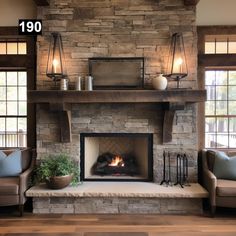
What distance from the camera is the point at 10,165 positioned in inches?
165

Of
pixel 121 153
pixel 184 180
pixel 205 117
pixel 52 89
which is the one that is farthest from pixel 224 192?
pixel 52 89

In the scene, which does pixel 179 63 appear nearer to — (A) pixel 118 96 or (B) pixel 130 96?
(B) pixel 130 96

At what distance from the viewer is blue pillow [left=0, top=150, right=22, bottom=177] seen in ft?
13.8

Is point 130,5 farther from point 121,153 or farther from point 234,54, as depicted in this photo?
point 121,153

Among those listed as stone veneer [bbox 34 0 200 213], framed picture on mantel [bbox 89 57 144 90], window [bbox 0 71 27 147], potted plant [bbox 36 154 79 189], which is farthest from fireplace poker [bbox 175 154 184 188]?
window [bbox 0 71 27 147]

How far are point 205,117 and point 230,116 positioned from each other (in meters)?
0.42

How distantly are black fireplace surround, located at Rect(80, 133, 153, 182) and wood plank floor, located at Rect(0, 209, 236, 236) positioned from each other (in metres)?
0.76

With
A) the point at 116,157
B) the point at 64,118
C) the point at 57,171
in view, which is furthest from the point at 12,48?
the point at 116,157

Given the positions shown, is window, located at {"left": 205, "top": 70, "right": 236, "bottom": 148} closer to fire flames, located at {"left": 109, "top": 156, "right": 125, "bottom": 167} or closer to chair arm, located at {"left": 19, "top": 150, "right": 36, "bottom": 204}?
fire flames, located at {"left": 109, "top": 156, "right": 125, "bottom": 167}

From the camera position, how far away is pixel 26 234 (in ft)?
10.9

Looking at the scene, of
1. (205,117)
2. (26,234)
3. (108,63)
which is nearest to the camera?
(26,234)

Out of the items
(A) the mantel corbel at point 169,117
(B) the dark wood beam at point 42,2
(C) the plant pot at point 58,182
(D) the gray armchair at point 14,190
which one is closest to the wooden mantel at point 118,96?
(A) the mantel corbel at point 169,117

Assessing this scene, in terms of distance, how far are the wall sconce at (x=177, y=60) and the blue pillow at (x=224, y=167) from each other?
4.04 ft

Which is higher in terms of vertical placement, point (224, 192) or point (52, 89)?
point (52, 89)
